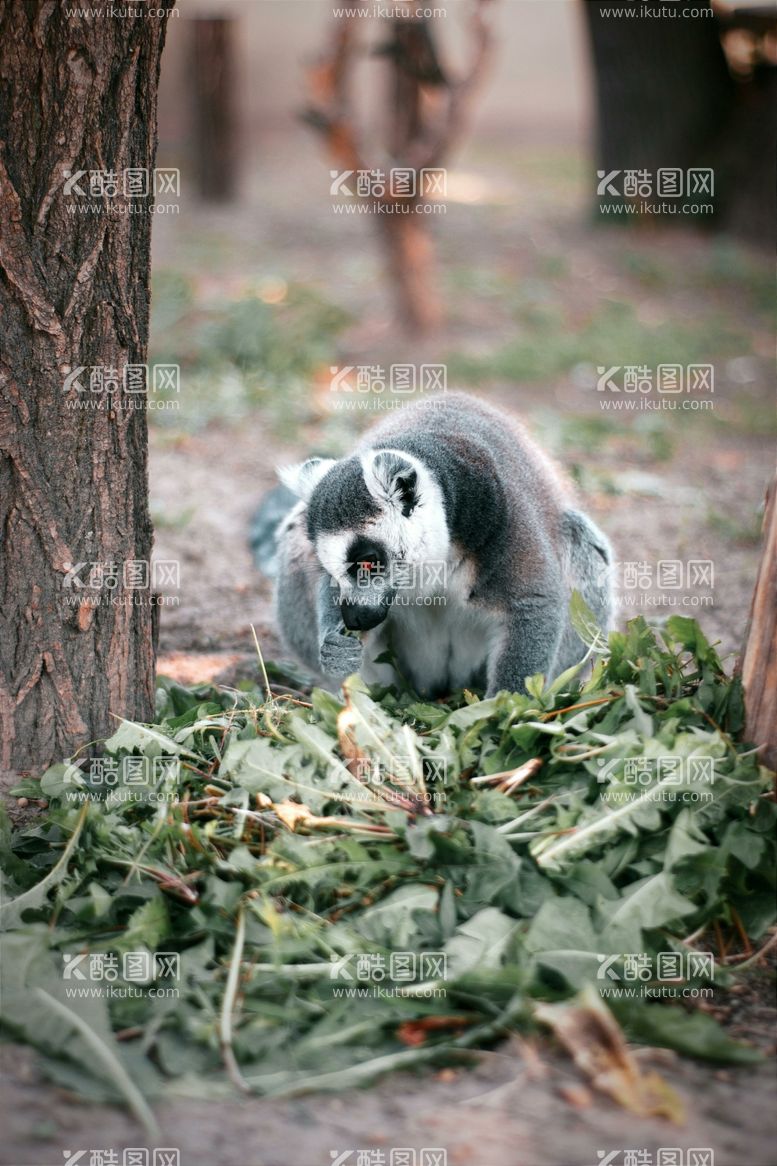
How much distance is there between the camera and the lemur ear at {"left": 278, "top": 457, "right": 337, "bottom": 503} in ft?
15.8

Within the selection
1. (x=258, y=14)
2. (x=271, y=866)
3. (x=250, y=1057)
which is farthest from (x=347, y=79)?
(x=258, y=14)

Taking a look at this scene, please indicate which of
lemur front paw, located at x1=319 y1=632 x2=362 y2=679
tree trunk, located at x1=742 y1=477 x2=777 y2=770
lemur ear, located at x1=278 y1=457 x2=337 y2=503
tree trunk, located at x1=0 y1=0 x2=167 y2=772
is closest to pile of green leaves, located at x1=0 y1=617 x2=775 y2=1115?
tree trunk, located at x1=742 y1=477 x2=777 y2=770

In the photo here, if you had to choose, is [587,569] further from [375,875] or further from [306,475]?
[375,875]

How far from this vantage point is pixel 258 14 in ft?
82.0

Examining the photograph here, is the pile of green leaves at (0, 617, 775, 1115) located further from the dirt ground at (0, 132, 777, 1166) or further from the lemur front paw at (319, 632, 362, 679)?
the lemur front paw at (319, 632, 362, 679)

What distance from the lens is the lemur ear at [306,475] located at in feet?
15.8

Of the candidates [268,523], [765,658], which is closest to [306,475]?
[268,523]

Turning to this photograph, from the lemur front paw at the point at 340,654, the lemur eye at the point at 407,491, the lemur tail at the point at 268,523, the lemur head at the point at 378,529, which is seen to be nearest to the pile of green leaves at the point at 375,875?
the lemur head at the point at 378,529

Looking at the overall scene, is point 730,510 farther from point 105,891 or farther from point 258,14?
point 258,14

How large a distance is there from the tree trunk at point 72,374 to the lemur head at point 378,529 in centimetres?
77

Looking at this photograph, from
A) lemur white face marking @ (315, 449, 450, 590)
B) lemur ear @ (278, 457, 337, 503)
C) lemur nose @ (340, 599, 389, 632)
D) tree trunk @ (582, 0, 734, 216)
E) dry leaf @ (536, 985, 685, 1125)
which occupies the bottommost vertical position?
dry leaf @ (536, 985, 685, 1125)

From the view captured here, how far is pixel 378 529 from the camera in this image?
4.42 metres

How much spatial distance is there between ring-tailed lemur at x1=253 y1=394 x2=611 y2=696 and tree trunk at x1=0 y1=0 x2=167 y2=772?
0.86 metres

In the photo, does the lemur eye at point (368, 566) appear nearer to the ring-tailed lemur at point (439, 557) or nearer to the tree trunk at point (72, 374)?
the ring-tailed lemur at point (439, 557)
